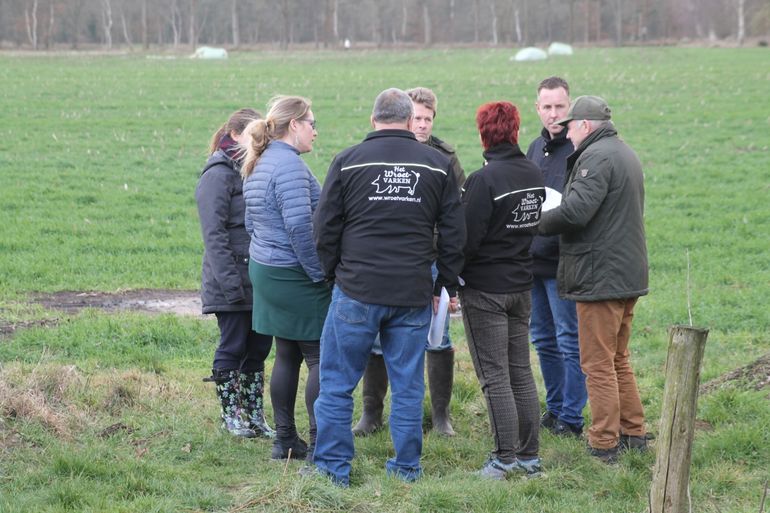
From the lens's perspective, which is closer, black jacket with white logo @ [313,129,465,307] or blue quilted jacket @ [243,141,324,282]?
black jacket with white logo @ [313,129,465,307]

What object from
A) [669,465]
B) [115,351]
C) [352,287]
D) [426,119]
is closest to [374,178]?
[352,287]

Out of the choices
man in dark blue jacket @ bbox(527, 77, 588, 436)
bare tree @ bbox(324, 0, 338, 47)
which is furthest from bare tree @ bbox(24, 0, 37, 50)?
man in dark blue jacket @ bbox(527, 77, 588, 436)

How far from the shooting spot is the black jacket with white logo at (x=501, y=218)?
5.35 meters

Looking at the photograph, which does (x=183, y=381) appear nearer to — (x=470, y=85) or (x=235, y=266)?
(x=235, y=266)

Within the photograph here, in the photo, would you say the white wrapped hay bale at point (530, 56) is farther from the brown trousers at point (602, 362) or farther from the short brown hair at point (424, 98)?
the brown trousers at point (602, 362)

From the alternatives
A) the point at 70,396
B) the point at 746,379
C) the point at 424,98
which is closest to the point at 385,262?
the point at 424,98

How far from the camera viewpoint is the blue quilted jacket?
5438 millimetres

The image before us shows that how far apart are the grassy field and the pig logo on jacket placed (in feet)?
5.17

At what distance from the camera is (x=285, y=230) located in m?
5.55

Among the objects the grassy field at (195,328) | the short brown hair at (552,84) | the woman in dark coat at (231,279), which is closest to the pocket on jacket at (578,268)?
the grassy field at (195,328)

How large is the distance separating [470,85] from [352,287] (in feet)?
105

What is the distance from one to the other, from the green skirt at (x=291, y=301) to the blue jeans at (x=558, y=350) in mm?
1591

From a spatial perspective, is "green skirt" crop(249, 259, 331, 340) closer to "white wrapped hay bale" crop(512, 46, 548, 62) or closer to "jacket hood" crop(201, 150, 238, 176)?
"jacket hood" crop(201, 150, 238, 176)

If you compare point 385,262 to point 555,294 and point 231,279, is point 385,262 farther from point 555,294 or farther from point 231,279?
point 555,294
